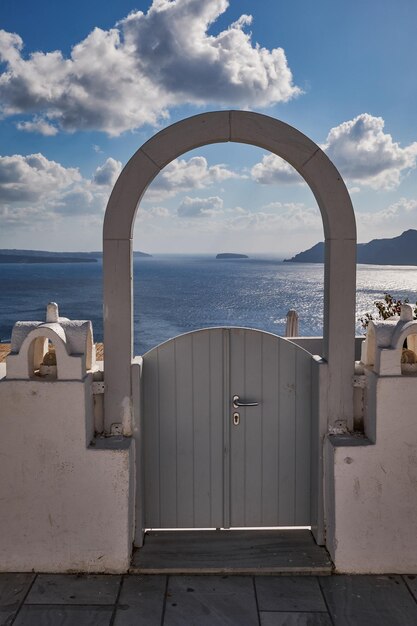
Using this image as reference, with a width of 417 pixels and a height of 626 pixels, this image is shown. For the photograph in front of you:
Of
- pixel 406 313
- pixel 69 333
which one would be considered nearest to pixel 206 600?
pixel 69 333

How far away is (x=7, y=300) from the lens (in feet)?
310

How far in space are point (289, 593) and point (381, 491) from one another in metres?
1.21

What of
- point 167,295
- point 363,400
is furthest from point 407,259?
point 363,400

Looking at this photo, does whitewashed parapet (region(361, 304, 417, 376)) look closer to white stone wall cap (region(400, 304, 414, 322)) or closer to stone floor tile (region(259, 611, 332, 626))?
white stone wall cap (region(400, 304, 414, 322))

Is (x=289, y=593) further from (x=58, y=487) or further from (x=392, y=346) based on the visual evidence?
(x=392, y=346)

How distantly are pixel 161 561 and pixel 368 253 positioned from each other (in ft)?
487

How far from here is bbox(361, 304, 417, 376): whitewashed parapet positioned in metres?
5.38

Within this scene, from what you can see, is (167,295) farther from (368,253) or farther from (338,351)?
(338,351)

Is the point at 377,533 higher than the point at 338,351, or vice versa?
the point at 338,351

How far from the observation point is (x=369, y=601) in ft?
16.1

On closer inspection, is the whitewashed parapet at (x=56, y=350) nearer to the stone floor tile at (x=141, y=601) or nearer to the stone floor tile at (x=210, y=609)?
the stone floor tile at (x=141, y=601)

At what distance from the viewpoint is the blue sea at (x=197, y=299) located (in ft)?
271

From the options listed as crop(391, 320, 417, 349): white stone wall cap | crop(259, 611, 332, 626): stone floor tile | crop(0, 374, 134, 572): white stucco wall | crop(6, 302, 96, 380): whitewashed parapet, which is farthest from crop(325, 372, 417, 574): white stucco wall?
crop(6, 302, 96, 380): whitewashed parapet

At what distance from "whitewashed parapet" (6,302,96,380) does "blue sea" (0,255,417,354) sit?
5794 cm
